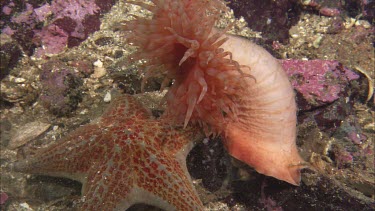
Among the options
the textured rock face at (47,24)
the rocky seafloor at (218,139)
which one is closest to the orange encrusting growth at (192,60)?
the rocky seafloor at (218,139)

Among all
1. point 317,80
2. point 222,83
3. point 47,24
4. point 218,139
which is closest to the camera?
point 222,83

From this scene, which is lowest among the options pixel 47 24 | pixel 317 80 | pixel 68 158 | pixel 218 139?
pixel 68 158

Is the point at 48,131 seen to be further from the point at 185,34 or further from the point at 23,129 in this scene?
the point at 185,34

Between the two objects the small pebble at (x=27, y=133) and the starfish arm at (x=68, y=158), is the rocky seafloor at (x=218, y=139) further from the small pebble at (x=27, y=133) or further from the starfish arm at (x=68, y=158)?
the starfish arm at (x=68, y=158)

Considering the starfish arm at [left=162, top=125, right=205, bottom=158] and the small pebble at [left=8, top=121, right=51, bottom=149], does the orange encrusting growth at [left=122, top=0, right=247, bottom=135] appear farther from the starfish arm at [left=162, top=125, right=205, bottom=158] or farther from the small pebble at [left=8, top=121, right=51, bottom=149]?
the small pebble at [left=8, top=121, right=51, bottom=149]

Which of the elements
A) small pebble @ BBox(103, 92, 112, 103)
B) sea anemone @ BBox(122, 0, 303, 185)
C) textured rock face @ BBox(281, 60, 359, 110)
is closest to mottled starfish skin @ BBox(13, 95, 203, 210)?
sea anemone @ BBox(122, 0, 303, 185)

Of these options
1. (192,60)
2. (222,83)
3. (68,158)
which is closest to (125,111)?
(68,158)

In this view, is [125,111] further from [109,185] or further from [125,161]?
[109,185]
